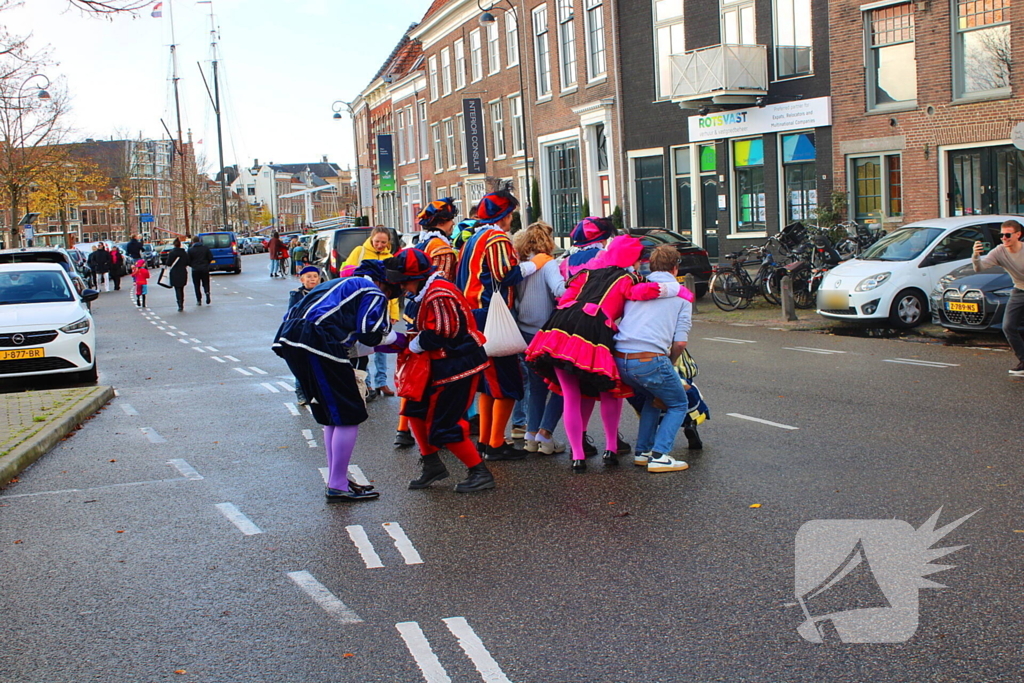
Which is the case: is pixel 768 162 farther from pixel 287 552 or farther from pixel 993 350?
pixel 287 552

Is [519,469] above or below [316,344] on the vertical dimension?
below

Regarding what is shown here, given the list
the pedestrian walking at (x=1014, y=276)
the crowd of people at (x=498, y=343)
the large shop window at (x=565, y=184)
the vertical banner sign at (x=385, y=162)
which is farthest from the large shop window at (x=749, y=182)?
the vertical banner sign at (x=385, y=162)

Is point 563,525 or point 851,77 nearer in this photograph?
point 563,525

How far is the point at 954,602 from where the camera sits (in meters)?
4.73

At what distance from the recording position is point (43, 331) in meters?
13.5

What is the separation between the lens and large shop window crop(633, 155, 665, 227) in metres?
31.7

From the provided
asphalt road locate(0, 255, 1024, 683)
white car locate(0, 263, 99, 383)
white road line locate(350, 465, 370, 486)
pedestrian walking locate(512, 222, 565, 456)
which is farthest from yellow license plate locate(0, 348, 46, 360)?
pedestrian walking locate(512, 222, 565, 456)

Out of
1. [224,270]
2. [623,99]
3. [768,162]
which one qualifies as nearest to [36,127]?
[224,270]

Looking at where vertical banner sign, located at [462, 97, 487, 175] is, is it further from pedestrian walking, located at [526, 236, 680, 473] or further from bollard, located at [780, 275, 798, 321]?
pedestrian walking, located at [526, 236, 680, 473]

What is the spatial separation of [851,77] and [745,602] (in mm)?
21787

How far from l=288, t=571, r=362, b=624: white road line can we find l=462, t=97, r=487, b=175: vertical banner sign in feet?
127

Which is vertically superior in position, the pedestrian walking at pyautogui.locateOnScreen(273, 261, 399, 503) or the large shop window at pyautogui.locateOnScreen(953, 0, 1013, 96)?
the large shop window at pyautogui.locateOnScreen(953, 0, 1013, 96)

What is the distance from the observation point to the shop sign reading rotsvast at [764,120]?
25.4 m

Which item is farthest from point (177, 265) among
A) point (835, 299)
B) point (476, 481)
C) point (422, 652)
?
point (422, 652)
